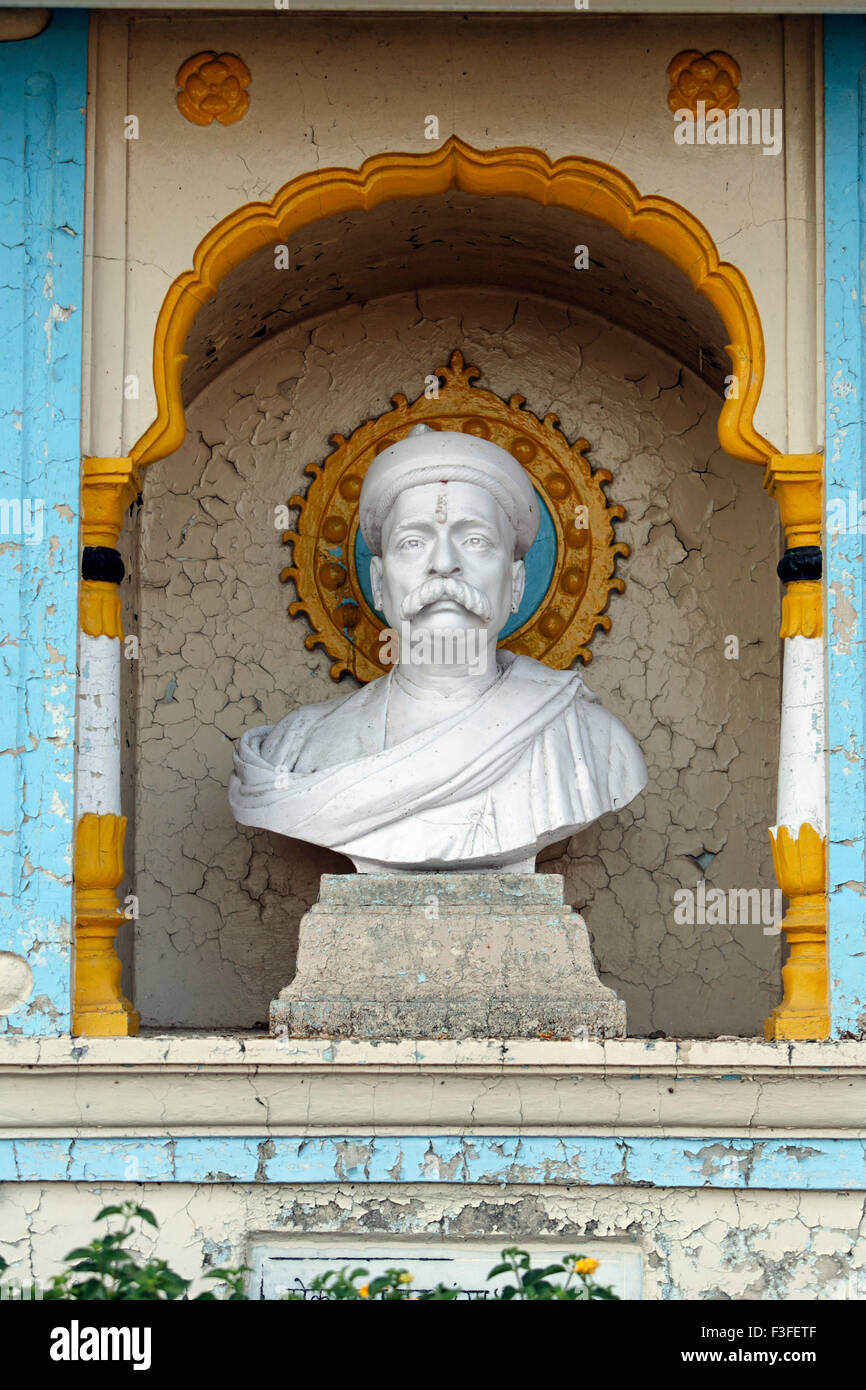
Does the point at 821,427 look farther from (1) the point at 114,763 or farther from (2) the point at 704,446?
(1) the point at 114,763

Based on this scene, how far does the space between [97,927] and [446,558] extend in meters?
1.30

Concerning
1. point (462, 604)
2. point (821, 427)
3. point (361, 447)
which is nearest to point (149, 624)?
point (361, 447)

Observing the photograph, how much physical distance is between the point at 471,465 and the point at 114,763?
123 cm

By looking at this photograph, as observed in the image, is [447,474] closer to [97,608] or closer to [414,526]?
[414,526]

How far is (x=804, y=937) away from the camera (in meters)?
5.28

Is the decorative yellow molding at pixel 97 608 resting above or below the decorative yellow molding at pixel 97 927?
above

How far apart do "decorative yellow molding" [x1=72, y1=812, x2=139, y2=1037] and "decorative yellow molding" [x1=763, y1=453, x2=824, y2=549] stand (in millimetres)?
1828

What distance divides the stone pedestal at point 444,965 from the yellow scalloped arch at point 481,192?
1232 mm

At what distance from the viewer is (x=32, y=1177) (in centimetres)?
505

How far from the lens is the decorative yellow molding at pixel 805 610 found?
5.37m

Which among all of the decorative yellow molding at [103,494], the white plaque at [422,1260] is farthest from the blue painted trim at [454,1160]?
the decorative yellow molding at [103,494]

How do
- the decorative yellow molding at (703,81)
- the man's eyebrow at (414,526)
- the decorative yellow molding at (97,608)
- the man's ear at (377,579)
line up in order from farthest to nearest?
the man's ear at (377,579) < the man's eyebrow at (414,526) < the decorative yellow molding at (703,81) < the decorative yellow molding at (97,608)

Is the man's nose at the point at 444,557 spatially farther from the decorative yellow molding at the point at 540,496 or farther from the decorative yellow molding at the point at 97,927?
the decorative yellow molding at the point at 97,927

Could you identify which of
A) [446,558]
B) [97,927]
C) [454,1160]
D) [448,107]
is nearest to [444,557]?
[446,558]
